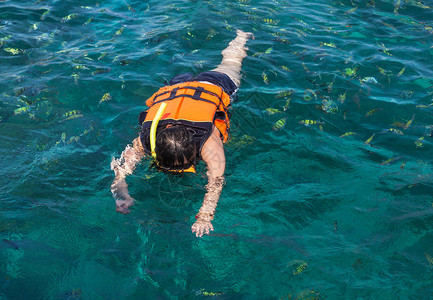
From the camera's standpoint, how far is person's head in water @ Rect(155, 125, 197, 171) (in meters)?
4.91

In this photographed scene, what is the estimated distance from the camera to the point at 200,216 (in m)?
5.24

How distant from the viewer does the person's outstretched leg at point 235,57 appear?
28.1ft

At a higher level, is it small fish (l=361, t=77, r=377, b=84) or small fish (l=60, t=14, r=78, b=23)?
small fish (l=361, t=77, r=377, b=84)

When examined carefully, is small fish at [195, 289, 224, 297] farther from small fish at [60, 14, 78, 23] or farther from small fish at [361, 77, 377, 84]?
small fish at [60, 14, 78, 23]

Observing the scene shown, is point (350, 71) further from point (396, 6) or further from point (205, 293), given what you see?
point (205, 293)

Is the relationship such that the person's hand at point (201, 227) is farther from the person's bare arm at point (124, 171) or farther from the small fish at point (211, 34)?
the small fish at point (211, 34)

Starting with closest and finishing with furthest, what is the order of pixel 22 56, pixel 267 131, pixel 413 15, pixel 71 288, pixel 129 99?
1. pixel 71 288
2. pixel 267 131
3. pixel 129 99
4. pixel 22 56
5. pixel 413 15

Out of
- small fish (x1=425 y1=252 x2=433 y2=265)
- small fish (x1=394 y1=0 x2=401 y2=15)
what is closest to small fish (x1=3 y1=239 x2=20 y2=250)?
small fish (x1=425 y1=252 x2=433 y2=265)

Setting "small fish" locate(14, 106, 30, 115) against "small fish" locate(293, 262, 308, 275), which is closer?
"small fish" locate(293, 262, 308, 275)

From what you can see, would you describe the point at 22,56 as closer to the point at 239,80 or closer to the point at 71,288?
the point at 239,80

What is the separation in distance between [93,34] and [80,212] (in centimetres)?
791

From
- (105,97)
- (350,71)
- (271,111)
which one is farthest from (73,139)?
(350,71)

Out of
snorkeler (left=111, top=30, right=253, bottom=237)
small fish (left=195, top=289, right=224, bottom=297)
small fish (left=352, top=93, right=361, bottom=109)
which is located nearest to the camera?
small fish (left=195, top=289, right=224, bottom=297)

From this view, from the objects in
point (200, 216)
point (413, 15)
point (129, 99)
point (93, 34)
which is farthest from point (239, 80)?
point (413, 15)
